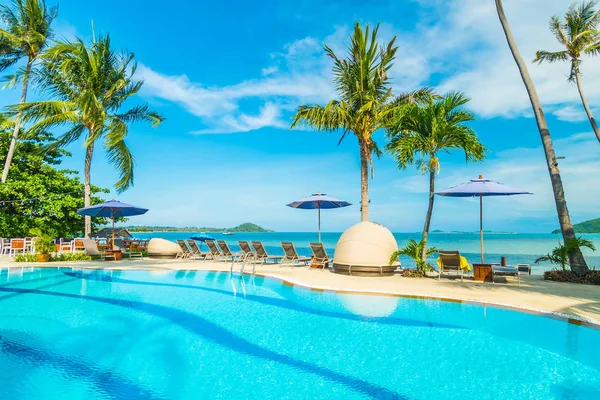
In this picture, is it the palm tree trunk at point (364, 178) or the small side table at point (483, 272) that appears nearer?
the small side table at point (483, 272)

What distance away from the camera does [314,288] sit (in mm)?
9516

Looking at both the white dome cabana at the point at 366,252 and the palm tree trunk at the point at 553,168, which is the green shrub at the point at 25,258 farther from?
the palm tree trunk at the point at 553,168

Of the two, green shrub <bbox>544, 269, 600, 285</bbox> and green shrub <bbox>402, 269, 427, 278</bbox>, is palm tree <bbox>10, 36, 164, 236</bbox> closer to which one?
green shrub <bbox>402, 269, 427, 278</bbox>

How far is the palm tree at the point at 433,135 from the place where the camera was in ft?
37.5

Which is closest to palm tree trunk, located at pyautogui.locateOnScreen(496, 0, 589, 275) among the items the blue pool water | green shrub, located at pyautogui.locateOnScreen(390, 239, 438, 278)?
green shrub, located at pyautogui.locateOnScreen(390, 239, 438, 278)

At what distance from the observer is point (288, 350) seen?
5375 mm

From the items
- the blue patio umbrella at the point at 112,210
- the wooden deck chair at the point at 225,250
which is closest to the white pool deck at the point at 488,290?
the wooden deck chair at the point at 225,250

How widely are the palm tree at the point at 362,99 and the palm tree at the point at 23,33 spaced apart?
53.2ft

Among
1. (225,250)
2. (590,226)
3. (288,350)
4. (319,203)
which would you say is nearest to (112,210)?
(225,250)

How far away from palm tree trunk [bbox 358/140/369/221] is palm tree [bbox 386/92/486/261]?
2408mm

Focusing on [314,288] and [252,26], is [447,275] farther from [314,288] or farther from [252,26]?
[252,26]

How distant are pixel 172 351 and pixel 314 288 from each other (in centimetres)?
462

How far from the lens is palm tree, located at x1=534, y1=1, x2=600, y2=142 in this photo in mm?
11312

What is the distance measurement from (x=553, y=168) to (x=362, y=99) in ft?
A: 21.5
